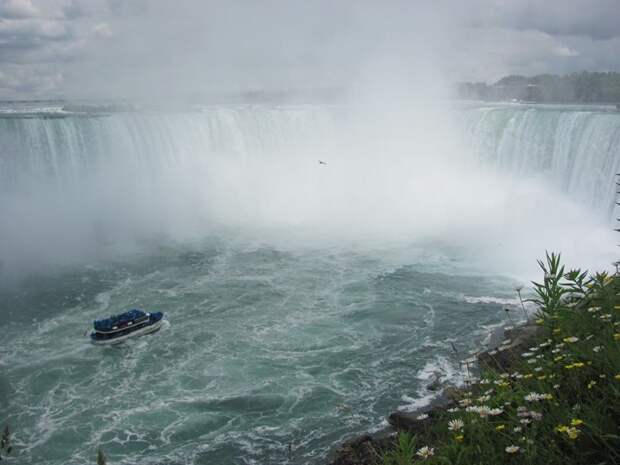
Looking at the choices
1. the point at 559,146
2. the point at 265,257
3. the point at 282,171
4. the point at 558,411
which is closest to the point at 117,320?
the point at 265,257

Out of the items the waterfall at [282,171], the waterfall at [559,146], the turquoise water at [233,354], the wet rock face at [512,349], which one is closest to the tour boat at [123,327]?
the turquoise water at [233,354]

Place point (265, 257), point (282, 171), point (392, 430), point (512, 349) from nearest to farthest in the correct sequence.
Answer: point (512, 349)
point (392, 430)
point (265, 257)
point (282, 171)

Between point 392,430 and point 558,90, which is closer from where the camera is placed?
point 392,430

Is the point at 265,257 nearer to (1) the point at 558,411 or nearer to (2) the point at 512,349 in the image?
(2) the point at 512,349

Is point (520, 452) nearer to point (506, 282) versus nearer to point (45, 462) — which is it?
point (45, 462)

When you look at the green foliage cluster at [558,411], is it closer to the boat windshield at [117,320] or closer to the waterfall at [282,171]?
the boat windshield at [117,320]

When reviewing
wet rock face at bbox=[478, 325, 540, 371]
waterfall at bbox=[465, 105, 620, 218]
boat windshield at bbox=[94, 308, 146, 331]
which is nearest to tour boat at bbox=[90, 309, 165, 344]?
boat windshield at bbox=[94, 308, 146, 331]
